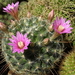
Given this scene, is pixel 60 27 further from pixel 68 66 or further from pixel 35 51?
pixel 68 66

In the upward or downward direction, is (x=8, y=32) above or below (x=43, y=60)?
above

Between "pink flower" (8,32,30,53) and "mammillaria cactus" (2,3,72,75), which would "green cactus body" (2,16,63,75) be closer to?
"mammillaria cactus" (2,3,72,75)

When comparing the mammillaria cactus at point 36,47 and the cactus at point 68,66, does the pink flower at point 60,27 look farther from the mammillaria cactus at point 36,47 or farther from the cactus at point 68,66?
the cactus at point 68,66

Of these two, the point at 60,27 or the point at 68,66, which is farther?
the point at 68,66

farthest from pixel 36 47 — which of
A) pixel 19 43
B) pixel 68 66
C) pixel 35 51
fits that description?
pixel 68 66

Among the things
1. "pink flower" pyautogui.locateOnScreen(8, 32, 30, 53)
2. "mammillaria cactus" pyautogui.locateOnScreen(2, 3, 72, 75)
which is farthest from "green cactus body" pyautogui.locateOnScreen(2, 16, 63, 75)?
"pink flower" pyautogui.locateOnScreen(8, 32, 30, 53)

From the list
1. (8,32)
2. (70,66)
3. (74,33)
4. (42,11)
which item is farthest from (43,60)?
(42,11)

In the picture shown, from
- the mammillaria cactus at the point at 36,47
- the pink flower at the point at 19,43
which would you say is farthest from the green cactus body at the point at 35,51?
the pink flower at the point at 19,43

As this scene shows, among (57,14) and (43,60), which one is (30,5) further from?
(43,60)
